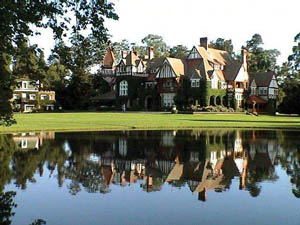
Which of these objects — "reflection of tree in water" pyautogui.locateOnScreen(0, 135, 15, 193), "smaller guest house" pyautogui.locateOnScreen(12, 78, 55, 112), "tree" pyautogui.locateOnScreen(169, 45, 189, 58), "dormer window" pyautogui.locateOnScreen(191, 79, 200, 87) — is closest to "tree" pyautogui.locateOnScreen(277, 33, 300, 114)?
→ "dormer window" pyautogui.locateOnScreen(191, 79, 200, 87)

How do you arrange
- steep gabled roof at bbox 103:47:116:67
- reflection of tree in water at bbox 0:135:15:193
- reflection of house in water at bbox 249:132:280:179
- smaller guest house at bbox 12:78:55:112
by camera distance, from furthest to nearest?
steep gabled roof at bbox 103:47:116:67 → smaller guest house at bbox 12:78:55:112 → reflection of house in water at bbox 249:132:280:179 → reflection of tree in water at bbox 0:135:15:193

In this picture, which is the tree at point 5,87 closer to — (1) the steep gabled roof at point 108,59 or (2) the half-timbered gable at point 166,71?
(2) the half-timbered gable at point 166,71

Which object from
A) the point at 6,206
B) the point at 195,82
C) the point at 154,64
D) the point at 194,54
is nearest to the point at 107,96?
the point at 154,64

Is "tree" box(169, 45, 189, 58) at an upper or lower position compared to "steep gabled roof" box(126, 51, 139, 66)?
upper

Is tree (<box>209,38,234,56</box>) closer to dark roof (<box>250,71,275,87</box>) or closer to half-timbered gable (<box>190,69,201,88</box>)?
dark roof (<box>250,71,275,87</box>)

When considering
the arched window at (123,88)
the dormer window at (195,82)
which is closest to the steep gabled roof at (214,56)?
the dormer window at (195,82)

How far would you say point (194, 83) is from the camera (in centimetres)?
6944

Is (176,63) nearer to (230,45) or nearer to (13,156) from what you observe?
(230,45)

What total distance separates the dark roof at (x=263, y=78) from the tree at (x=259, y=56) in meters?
15.5

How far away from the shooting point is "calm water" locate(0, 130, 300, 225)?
7.75 m

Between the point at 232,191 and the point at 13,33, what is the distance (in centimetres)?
606

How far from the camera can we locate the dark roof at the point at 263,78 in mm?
75438

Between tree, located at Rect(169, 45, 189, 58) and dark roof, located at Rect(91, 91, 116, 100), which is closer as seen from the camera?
dark roof, located at Rect(91, 91, 116, 100)

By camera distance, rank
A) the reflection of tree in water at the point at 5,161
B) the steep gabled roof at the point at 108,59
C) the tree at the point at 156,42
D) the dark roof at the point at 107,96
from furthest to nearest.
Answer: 1. the tree at the point at 156,42
2. the steep gabled roof at the point at 108,59
3. the dark roof at the point at 107,96
4. the reflection of tree in water at the point at 5,161
